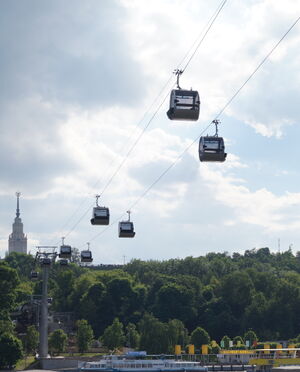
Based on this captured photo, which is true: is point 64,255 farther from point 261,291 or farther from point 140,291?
point 261,291

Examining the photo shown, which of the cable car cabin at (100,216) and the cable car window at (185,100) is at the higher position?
the cable car window at (185,100)

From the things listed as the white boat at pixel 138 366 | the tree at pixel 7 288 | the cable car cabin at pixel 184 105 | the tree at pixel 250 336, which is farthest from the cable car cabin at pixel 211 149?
the tree at pixel 250 336

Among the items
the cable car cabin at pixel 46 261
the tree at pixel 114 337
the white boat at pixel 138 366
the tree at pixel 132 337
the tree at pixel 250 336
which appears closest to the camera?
the white boat at pixel 138 366

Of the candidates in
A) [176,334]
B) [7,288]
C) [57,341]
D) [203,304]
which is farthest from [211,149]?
[203,304]

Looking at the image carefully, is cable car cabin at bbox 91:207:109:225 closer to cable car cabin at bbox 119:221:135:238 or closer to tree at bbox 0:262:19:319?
cable car cabin at bbox 119:221:135:238

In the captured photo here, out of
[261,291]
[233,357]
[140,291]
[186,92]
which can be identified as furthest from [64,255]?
[261,291]

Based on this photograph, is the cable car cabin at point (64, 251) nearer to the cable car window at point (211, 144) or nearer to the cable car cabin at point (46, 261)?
the cable car cabin at point (46, 261)
